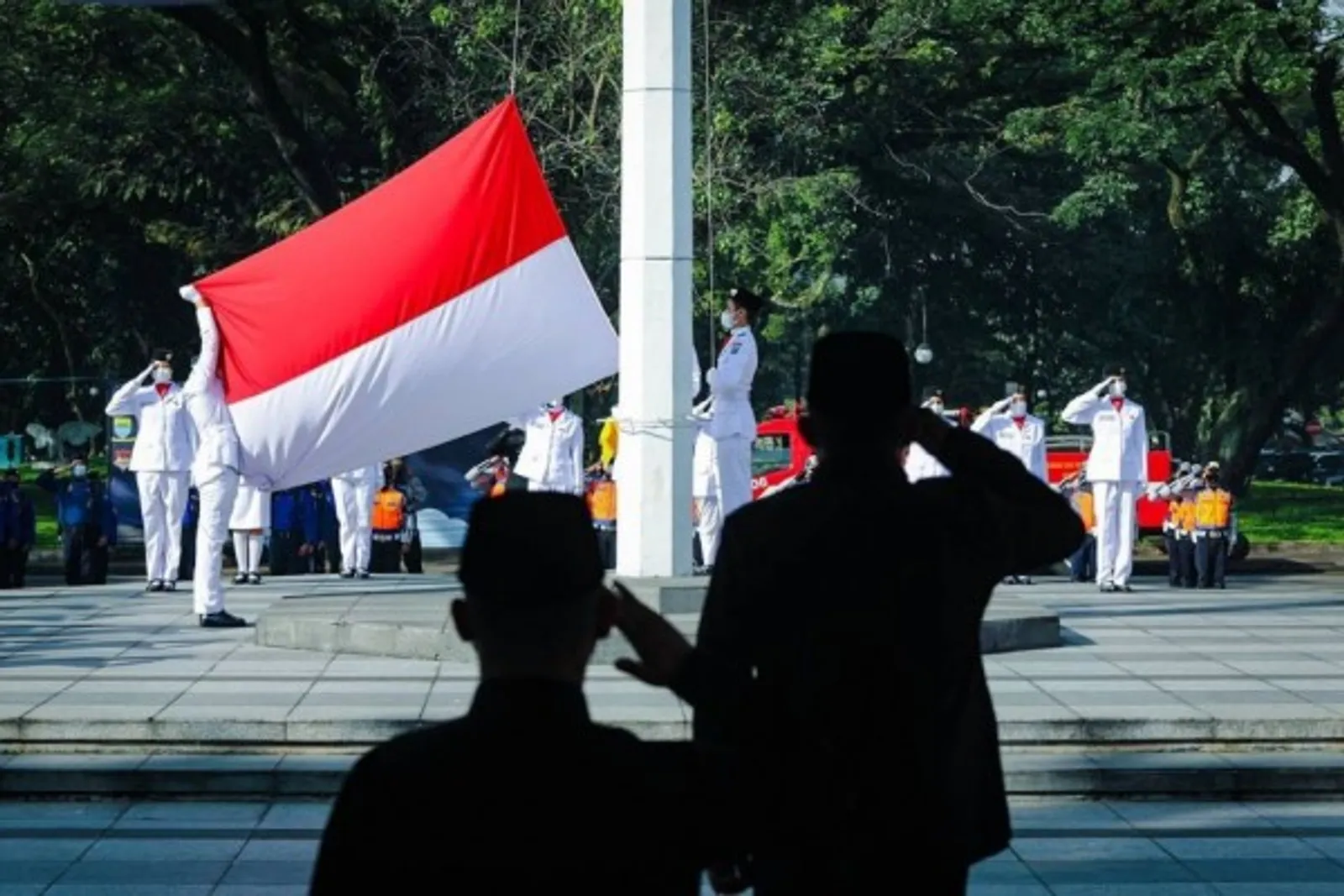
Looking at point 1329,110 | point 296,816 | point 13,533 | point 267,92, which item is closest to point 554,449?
point 13,533

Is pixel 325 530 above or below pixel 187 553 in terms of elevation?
above

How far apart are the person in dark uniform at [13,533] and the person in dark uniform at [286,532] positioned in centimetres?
246

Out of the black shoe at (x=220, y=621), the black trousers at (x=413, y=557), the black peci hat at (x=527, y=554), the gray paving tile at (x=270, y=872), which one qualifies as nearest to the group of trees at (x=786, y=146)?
the black trousers at (x=413, y=557)

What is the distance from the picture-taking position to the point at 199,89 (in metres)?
36.2

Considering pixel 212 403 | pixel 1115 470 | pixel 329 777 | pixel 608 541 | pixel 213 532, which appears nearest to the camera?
pixel 329 777

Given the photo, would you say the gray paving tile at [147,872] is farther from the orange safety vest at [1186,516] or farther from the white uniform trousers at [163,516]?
the orange safety vest at [1186,516]

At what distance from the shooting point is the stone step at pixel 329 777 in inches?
479

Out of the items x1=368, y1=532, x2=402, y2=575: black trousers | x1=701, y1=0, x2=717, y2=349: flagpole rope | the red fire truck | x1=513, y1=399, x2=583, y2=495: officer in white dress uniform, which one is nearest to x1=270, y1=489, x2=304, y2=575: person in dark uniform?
x1=368, y1=532, x2=402, y2=575: black trousers

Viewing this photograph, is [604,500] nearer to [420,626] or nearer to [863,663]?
[420,626]

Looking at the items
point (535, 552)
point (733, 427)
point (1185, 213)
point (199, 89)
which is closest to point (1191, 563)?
Result: point (733, 427)

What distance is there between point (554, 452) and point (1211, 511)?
619cm

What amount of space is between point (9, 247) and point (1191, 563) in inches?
798

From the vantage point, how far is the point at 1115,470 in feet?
80.3

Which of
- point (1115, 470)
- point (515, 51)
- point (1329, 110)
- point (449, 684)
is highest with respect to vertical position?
point (1329, 110)
